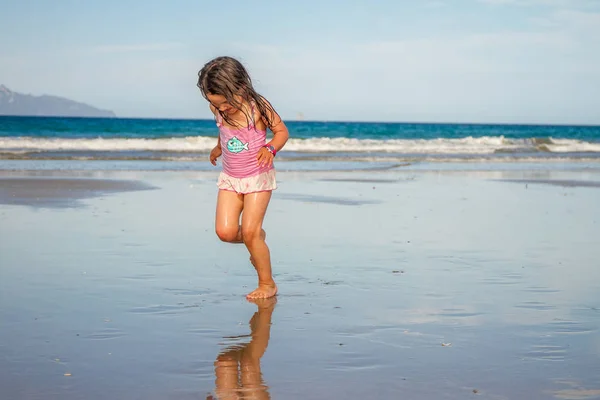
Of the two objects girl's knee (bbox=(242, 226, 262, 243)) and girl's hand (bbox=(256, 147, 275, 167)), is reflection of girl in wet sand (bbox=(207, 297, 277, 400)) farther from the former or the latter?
girl's hand (bbox=(256, 147, 275, 167))

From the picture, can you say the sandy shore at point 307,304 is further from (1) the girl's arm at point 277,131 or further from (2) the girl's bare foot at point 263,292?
(1) the girl's arm at point 277,131

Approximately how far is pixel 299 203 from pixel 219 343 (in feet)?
23.8

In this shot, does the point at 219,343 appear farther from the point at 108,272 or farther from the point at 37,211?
the point at 37,211

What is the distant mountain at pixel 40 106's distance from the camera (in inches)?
4562

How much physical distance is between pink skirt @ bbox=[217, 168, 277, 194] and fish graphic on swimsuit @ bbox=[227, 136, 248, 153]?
0.64ft

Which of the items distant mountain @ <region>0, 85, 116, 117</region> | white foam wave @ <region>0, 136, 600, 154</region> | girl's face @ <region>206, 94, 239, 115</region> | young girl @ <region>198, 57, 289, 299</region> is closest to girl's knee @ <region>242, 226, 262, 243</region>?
young girl @ <region>198, 57, 289, 299</region>

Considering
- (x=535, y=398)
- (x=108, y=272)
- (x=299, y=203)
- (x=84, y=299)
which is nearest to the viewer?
(x=535, y=398)

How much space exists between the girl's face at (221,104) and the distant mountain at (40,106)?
371ft

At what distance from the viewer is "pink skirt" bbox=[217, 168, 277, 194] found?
574cm

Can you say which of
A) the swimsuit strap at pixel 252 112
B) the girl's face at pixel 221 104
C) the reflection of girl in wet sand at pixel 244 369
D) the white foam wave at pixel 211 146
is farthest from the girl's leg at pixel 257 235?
the white foam wave at pixel 211 146

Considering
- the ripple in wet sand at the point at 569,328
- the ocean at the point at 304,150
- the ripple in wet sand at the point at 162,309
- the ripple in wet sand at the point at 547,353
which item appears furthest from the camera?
the ocean at the point at 304,150

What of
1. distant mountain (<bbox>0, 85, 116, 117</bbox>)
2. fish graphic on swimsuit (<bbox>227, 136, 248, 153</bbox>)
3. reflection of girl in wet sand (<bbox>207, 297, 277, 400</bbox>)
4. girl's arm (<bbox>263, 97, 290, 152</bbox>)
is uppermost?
distant mountain (<bbox>0, 85, 116, 117</bbox>)

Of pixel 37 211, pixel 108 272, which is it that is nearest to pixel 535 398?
pixel 108 272

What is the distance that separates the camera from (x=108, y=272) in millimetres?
6559
